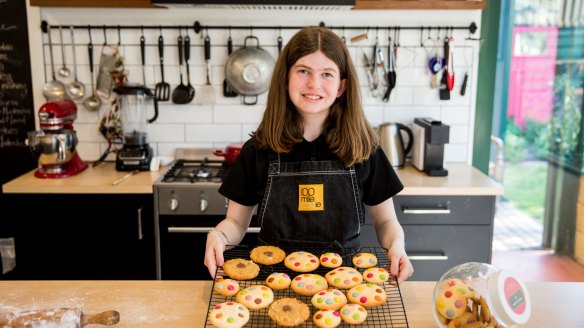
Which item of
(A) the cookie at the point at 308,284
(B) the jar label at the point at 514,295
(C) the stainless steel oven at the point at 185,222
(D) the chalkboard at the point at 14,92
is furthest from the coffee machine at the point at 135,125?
(B) the jar label at the point at 514,295

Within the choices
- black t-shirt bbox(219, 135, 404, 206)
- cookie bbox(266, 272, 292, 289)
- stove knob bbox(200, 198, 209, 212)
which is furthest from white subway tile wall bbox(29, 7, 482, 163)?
cookie bbox(266, 272, 292, 289)

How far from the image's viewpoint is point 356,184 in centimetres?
162

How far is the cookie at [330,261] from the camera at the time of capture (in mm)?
1363

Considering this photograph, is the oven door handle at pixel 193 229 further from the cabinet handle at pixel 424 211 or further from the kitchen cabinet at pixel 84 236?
the cabinet handle at pixel 424 211

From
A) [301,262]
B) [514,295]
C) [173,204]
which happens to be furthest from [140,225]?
[514,295]

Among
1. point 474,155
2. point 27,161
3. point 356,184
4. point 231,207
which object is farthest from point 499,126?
point 27,161

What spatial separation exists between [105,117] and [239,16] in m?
0.85

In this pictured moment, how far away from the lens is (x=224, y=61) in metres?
2.80

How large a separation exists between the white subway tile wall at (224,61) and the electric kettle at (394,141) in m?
0.22

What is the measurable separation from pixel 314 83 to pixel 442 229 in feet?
4.00

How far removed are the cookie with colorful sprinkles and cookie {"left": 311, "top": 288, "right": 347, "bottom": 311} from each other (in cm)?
12

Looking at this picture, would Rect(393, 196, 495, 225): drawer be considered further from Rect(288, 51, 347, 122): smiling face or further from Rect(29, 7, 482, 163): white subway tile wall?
Rect(288, 51, 347, 122): smiling face

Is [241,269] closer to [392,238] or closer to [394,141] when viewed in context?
[392,238]

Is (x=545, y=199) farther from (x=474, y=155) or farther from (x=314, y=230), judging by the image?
(x=314, y=230)
